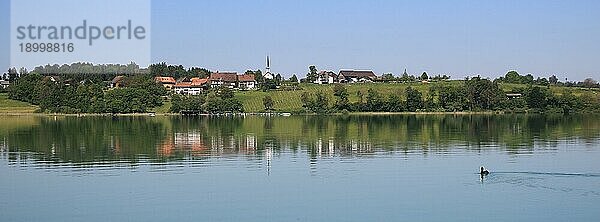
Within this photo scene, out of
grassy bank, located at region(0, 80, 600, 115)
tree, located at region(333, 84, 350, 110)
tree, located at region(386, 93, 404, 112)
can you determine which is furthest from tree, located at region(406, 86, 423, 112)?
tree, located at region(333, 84, 350, 110)

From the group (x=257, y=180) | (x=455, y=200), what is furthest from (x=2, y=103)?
(x=455, y=200)

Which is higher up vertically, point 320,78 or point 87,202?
point 320,78

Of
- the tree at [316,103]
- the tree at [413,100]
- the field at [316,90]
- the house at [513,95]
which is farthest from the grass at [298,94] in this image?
the house at [513,95]

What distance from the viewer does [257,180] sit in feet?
108

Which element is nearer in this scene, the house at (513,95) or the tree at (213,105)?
the tree at (213,105)

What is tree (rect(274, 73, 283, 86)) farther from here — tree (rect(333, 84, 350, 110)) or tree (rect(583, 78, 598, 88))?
tree (rect(583, 78, 598, 88))

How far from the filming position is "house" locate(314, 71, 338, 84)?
164 meters

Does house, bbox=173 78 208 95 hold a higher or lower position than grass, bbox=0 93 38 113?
higher

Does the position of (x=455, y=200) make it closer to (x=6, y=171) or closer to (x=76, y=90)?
(x=6, y=171)

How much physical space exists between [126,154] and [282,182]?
1553 cm

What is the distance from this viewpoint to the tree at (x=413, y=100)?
12275 cm

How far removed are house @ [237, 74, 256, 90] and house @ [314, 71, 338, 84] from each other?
13668mm

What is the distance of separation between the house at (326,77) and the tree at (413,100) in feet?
128

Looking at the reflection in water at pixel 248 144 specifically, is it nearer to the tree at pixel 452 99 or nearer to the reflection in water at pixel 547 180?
the reflection in water at pixel 547 180
